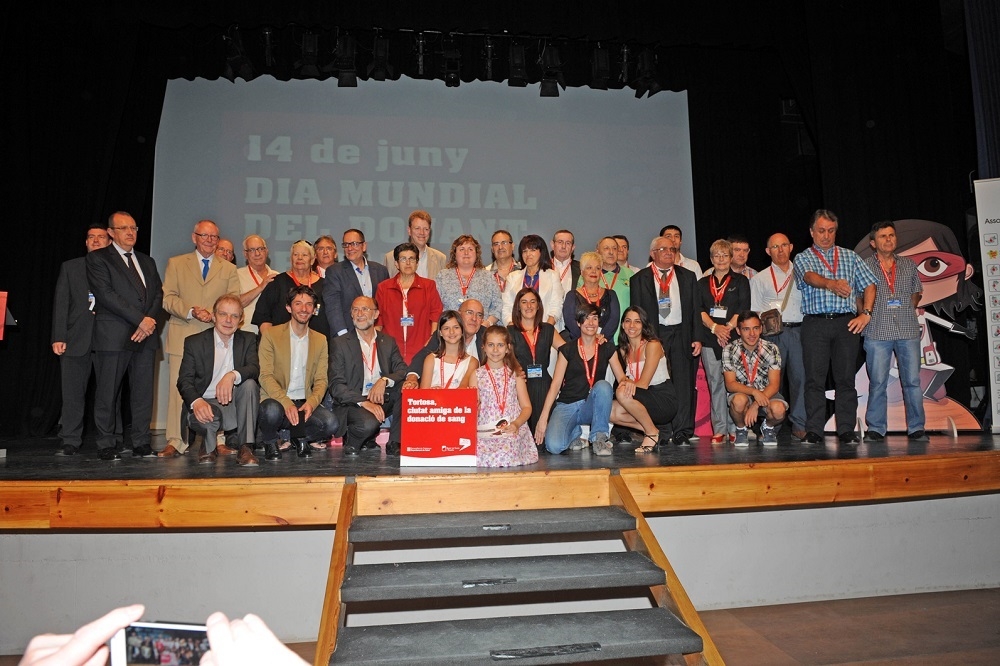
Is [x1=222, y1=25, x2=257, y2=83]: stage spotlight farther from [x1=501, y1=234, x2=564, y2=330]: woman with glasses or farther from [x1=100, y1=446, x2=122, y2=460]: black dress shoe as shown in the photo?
[x1=100, y1=446, x2=122, y2=460]: black dress shoe

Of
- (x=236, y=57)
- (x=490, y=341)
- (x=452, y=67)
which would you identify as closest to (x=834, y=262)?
(x=490, y=341)

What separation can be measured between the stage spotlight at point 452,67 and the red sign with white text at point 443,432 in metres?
4.11

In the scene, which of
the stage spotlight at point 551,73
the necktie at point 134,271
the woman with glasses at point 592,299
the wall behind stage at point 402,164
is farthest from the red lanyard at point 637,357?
the stage spotlight at point 551,73

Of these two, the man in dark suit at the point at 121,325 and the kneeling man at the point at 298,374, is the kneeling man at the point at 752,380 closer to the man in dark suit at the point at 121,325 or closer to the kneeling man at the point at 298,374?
the kneeling man at the point at 298,374

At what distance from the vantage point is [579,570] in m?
2.58

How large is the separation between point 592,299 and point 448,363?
110 centimetres

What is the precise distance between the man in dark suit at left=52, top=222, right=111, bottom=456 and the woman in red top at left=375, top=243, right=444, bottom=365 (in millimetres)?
1786

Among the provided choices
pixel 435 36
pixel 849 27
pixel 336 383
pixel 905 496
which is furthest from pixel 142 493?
pixel 849 27

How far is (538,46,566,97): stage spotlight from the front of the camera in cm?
667

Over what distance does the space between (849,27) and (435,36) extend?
374 cm

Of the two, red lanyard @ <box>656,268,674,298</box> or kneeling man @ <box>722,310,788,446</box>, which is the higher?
red lanyard @ <box>656,268,674,298</box>

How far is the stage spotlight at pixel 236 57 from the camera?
629 centimetres

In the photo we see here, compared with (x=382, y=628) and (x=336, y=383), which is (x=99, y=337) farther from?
(x=382, y=628)

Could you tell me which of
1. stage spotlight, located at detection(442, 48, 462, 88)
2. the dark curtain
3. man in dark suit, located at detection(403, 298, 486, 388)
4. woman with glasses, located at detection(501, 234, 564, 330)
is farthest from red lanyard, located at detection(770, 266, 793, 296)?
stage spotlight, located at detection(442, 48, 462, 88)
